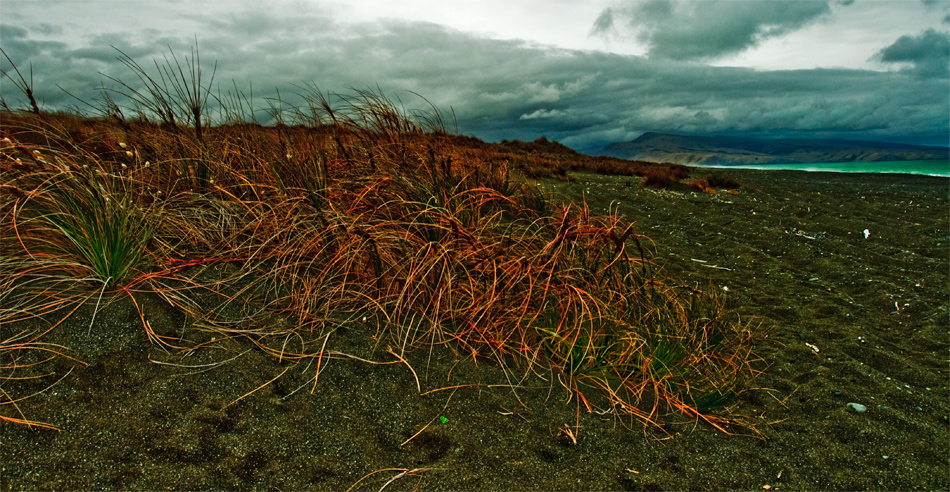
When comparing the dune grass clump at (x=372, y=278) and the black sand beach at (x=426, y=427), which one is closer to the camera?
the black sand beach at (x=426, y=427)

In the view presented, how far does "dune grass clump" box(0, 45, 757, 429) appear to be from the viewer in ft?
7.48

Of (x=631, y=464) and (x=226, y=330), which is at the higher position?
(x=226, y=330)

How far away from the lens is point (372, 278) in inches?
104

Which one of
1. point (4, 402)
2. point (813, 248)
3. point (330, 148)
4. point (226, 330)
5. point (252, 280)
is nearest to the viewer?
point (4, 402)

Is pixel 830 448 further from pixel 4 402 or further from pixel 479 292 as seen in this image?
pixel 4 402

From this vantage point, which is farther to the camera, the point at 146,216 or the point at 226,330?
the point at 146,216

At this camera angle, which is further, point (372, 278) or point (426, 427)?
point (372, 278)

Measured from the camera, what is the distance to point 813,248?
5.26 m

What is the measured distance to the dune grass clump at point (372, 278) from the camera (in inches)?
89.8

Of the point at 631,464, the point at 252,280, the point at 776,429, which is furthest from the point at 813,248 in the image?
the point at 252,280

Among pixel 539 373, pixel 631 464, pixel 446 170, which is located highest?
pixel 446 170

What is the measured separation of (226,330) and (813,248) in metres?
5.73

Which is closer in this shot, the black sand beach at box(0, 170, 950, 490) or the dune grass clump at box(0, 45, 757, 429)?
the black sand beach at box(0, 170, 950, 490)

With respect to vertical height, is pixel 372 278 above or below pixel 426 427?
above
